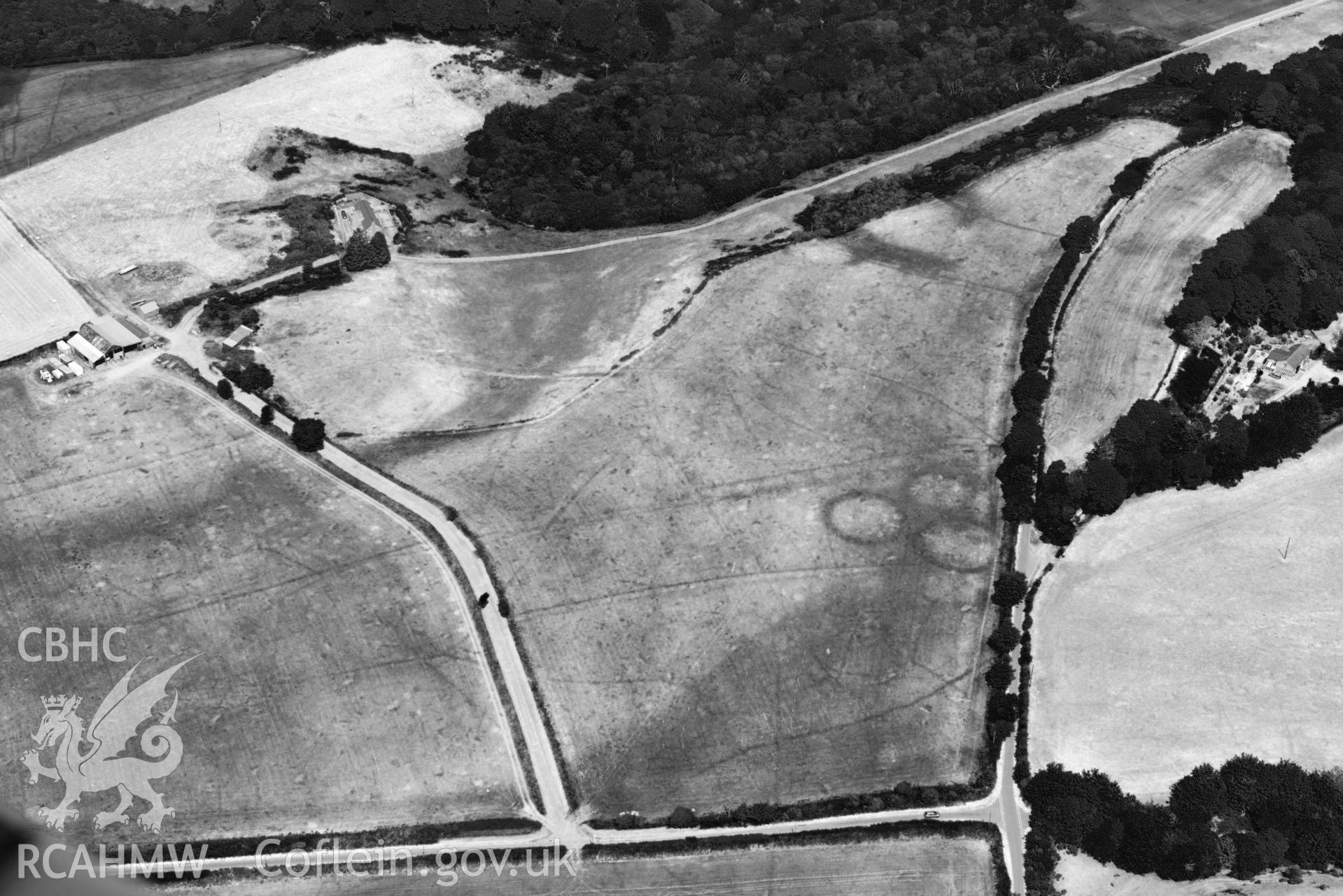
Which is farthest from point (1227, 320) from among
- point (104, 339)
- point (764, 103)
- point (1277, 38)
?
point (104, 339)

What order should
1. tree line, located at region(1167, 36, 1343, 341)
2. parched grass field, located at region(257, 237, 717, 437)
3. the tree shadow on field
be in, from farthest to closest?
the tree shadow on field
tree line, located at region(1167, 36, 1343, 341)
parched grass field, located at region(257, 237, 717, 437)

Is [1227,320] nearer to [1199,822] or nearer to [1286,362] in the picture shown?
[1286,362]

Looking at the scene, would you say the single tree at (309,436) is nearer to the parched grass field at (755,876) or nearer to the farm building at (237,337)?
the farm building at (237,337)

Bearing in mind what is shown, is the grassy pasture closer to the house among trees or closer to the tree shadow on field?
the tree shadow on field

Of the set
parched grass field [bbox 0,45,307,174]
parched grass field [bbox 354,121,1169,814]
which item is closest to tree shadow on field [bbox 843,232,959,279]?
parched grass field [bbox 354,121,1169,814]

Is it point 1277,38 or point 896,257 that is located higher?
point 1277,38

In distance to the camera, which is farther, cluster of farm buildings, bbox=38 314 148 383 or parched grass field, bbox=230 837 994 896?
cluster of farm buildings, bbox=38 314 148 383

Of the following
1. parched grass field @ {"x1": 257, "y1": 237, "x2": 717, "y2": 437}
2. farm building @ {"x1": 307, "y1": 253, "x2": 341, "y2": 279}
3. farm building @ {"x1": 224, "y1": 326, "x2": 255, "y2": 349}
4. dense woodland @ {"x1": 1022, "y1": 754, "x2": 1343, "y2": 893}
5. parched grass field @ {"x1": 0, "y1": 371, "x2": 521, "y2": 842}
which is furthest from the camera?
farm building @ {"x1": 307, "y1": 253, "x2": 341, "y2": 279}

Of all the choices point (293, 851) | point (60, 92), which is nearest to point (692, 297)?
point (293, 851)
